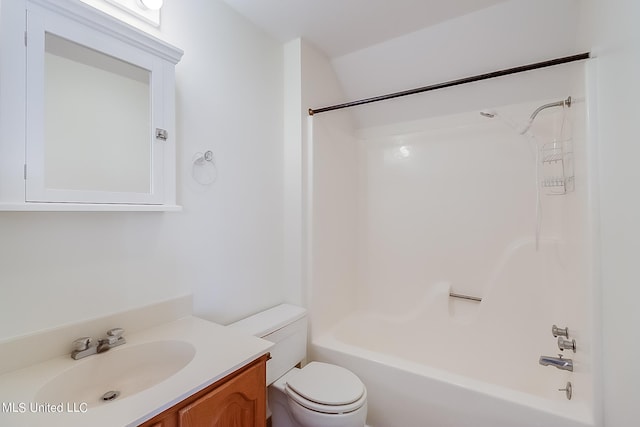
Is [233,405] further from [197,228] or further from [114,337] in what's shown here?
[197,228]

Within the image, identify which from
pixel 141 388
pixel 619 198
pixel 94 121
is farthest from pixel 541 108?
pixel 141 388

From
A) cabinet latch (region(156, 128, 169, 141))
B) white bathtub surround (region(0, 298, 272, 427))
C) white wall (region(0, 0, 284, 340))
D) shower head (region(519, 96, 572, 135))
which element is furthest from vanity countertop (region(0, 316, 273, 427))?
shower head (region(519, 96, 572, 135))

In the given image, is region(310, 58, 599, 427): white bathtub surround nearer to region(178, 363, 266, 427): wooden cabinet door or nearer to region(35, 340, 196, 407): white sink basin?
region(178, 363, 266, 427): wooden cabinet door

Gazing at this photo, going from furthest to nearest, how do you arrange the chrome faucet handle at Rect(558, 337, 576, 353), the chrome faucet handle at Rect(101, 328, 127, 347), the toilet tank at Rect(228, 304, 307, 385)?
1. the toilet tank at Rect(228, 304, 307, 385)
2. the chrome faucet handle at Rect(558, 337, 576, 353)
3. the chrome faucet handle at Rect(101, 328, 127, 347)

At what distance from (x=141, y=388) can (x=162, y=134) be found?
3.29ft

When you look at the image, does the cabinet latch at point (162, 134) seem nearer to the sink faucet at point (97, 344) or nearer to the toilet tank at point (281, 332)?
the sink faucet at point (97, 344)

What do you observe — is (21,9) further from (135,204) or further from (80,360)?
(80,360)

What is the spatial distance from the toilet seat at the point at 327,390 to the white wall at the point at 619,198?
0.99 metres

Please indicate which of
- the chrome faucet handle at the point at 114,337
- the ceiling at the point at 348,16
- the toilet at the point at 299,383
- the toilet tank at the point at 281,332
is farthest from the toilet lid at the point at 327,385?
the ceiling at the point at 348,16

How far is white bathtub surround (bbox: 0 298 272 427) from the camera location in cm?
73

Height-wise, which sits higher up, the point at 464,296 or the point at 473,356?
the point at 464,296

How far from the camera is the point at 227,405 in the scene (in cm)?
98

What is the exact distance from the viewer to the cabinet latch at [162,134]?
49.7 inches

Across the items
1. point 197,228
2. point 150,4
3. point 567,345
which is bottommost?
point 567,345
